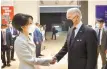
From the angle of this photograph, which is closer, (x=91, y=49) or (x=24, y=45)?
(x=24, y=45)

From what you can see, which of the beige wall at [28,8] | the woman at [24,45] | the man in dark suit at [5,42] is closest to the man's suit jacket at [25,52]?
the woman at [24,45]

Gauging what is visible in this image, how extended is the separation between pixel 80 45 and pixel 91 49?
15 centimetres

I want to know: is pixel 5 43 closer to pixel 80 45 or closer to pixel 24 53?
pixel 80 45

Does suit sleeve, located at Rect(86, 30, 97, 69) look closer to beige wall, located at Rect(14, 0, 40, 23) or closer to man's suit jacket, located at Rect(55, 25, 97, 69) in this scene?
man's suit jacket, located at Rect(55, 25, 97, 69)

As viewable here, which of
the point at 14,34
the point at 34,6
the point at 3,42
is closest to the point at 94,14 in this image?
the point at 34,6

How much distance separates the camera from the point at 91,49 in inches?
133

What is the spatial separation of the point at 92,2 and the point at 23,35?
13718 millimetres

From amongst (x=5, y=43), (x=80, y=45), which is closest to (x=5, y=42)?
(x=5, y=43)

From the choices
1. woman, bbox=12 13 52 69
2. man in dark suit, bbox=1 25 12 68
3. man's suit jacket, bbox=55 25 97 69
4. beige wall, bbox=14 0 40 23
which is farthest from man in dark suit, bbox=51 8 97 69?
beige wall, bbox=14 0 40 23

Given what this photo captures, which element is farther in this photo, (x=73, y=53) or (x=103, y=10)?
(x=103, y=10)

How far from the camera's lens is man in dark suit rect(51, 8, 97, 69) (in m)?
3.39

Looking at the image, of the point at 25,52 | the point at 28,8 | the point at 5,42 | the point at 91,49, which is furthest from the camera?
the point at 28,8

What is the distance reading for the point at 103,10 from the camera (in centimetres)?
1533

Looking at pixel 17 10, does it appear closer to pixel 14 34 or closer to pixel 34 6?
pixel 34 6
